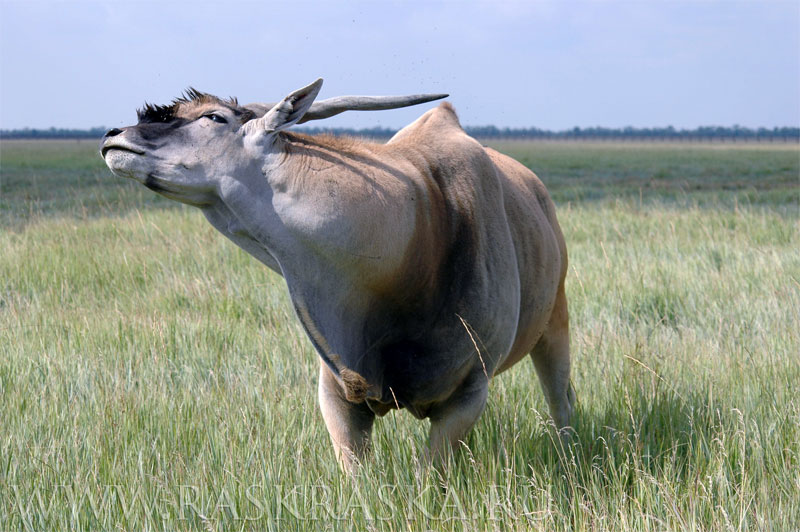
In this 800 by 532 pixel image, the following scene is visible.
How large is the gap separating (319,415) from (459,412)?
3.55 feet

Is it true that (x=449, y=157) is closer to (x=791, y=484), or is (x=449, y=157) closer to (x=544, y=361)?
(x=544, y=361)

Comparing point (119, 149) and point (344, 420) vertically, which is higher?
point (119, 149)

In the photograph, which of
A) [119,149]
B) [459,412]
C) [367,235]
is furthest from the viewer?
[459,412]

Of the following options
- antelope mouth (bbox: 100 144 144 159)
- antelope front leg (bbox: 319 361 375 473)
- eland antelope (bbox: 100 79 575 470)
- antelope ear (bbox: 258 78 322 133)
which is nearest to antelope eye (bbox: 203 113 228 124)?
eland antelope (bbox: 100 79 575 470)

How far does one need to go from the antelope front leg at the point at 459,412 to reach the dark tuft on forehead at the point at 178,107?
4.22 feet

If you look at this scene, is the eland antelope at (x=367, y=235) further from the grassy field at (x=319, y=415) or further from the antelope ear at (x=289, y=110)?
the grassy field at (x=319, y=415)

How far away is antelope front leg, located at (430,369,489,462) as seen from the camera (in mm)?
3074

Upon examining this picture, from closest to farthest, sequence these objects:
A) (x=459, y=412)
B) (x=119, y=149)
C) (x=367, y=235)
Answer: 1. (x=119, y=149)
2. (x=367, y=235)
3. (x=459, y=412)

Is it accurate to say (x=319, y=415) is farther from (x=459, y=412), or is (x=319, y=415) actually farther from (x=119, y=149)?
(x=119, y=149)

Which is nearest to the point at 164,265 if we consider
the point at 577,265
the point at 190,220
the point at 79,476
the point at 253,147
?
the point at 190,220

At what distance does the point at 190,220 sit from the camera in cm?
992

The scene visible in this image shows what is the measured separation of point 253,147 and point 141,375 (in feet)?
7.67

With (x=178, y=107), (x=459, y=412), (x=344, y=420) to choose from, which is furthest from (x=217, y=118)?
(x=459, y=412)

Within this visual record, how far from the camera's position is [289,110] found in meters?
2.54
